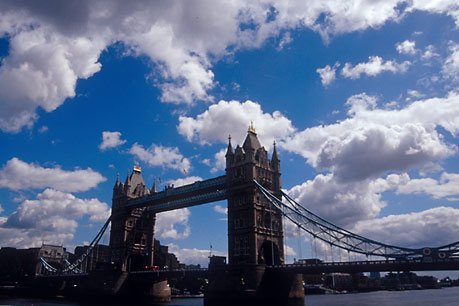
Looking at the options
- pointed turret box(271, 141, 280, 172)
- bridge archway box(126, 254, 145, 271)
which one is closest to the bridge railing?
pointed turret box(271, 141, 280, 172)

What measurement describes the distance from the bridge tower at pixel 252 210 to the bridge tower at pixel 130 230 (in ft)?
133

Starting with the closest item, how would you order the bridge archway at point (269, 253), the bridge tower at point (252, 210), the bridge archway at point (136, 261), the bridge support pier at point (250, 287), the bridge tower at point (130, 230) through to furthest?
the bridge support pier at point (250, 287), the bridge tower at point (252, 210), the bridge archway at point (269, 253), the bridge tower at point (130, 230), the bridge archway at point (136, 261)

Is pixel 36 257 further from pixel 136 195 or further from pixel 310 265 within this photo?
pixel 310 265

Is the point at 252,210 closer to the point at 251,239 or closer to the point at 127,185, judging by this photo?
the point at 251,239

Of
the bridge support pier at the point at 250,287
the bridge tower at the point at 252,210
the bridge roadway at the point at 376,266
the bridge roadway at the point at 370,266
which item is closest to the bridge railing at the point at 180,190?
the bridge tower at the point at 252,210

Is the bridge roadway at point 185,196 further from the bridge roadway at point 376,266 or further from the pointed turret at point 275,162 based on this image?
the bridge roadway at point 376,266

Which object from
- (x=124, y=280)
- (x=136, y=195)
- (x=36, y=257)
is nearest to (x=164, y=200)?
(x=136, y=195)

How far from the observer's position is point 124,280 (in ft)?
335

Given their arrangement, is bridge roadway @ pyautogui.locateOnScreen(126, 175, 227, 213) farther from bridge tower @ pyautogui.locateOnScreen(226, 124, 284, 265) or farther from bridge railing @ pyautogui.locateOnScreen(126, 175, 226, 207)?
bridge tower @ pyautogui.locateOnScreen(226, 124, 284, 265)

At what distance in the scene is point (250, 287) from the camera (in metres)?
71.8

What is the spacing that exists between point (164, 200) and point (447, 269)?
2879 inches

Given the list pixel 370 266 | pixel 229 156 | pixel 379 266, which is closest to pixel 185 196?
pixel 229 156

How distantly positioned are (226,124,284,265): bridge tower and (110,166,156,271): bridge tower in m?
40.5

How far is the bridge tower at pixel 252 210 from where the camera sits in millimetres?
80938
